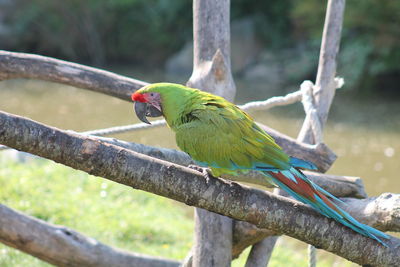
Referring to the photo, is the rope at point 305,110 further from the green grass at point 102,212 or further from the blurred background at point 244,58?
the blurred background at point 244,58

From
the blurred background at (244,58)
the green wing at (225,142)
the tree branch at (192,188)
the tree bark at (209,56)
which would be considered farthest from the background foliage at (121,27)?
the tree branch at (192,188)

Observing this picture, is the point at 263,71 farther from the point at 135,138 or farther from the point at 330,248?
the point at 330,248

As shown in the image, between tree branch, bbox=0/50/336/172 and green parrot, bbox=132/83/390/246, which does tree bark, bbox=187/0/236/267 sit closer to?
tree branch, bbox=0/50/336/172

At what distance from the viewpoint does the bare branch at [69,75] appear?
96.2 inches

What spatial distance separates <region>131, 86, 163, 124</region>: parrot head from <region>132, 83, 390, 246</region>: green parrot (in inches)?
2.4

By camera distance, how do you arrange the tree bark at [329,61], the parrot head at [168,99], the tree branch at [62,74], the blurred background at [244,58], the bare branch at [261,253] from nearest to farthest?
the parrot head at [168,99] → the bare branch at [261,253] → the tree branch at [62,74] → the tree bark at [329,61] → the blurred background at [244,58]

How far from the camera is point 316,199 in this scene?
5.45ft

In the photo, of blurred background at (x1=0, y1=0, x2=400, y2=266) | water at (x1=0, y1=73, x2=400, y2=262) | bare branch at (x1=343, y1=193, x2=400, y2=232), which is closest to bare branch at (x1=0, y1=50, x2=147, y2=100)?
bare branch at (x1=343, y1=193, x2=400, y2=232)

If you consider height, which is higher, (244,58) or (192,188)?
(244,58)

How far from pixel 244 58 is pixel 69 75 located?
9.39 metres

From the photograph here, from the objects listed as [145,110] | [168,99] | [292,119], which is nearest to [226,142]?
[168,99]

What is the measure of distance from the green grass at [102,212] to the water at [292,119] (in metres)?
1.82

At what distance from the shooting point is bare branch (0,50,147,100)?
2.44 metres

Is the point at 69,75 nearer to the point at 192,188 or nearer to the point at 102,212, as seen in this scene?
the point at 192,188
